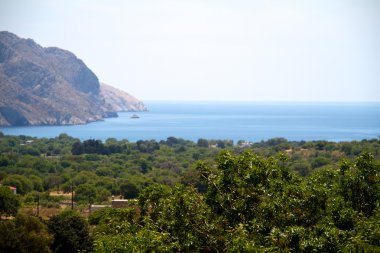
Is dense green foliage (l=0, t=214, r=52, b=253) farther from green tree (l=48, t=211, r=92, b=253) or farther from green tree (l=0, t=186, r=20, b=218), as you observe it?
green tree (l=0, t=186, r=20, b=218)

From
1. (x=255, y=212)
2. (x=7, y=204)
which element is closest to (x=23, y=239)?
(x=7, y=204)

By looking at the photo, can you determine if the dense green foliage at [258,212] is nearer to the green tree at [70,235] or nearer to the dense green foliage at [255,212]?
the dense green foliage at [255,212]

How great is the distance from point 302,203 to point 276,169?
3.59ft

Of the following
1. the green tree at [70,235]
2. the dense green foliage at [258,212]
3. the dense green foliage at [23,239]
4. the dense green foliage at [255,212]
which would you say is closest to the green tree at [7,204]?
the green tree at [70,235]

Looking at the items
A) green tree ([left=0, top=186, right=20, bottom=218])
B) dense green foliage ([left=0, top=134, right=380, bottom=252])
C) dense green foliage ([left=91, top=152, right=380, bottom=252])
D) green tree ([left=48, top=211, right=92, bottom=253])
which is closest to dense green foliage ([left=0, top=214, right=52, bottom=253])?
green tree ([left=48, top=211, right=92, bottom=253])

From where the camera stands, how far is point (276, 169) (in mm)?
11195

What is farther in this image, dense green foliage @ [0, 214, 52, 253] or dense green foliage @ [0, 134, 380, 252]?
dense green foliage @ [0, 214, 52, 253]

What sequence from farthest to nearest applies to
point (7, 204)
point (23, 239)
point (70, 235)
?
point (7, 204) < point (70, 235) < point (23, 239)

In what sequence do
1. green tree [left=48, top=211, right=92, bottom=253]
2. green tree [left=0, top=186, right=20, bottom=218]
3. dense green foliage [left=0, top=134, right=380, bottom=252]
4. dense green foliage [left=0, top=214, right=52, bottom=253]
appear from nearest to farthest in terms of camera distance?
dense green foliage [left=0, top=134, right=380, bottom=252] → dense green foliage [left=0, top=214, right=52, bottom=253] → green tree [left=48, top=211, right=92, bottom=253] → green tree [left=0, top=186, right=20, bottom=218]

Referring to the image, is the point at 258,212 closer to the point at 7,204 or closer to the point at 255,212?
the point at 255,212

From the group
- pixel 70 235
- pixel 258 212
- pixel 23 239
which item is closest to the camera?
pixel 258 212

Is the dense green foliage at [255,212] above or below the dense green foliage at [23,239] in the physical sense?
above

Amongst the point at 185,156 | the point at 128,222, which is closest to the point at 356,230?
the point at 128,222

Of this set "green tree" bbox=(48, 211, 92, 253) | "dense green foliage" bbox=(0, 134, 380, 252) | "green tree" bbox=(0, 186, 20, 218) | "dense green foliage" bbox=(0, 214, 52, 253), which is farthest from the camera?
"green tree" bbox=(0, 186, 20, 218)
